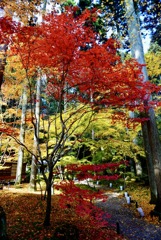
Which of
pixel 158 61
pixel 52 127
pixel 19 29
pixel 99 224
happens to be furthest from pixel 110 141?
pixel 158 61

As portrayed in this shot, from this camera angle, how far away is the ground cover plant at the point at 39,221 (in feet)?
17.1

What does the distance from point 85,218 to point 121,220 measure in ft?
5.28

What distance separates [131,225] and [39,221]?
12.0ft

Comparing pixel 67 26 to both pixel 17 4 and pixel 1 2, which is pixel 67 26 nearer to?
pixel 1 2

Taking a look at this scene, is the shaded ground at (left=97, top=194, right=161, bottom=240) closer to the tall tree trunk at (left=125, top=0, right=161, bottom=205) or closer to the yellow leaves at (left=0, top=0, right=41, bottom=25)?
the tall tree trunk at (left=125, top=0, right=161, bottom=205)

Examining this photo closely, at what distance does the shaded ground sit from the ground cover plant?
62 centimetres

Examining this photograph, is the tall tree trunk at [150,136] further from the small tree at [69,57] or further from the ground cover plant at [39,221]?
the ground cover plant at [39,221]

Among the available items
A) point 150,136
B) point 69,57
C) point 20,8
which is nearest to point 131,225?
point 150,136

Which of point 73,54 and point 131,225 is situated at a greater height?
point 73,54

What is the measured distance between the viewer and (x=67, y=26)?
550 cm

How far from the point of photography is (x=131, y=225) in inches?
287

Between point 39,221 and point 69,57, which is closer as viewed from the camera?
point 69,57

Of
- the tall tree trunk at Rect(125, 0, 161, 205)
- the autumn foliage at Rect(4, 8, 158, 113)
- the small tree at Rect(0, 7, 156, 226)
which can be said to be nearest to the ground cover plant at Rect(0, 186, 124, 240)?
the small tree at Rect(0, 7, 156, 226)

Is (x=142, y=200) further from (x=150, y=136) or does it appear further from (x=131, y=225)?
(x=150, y=136)
